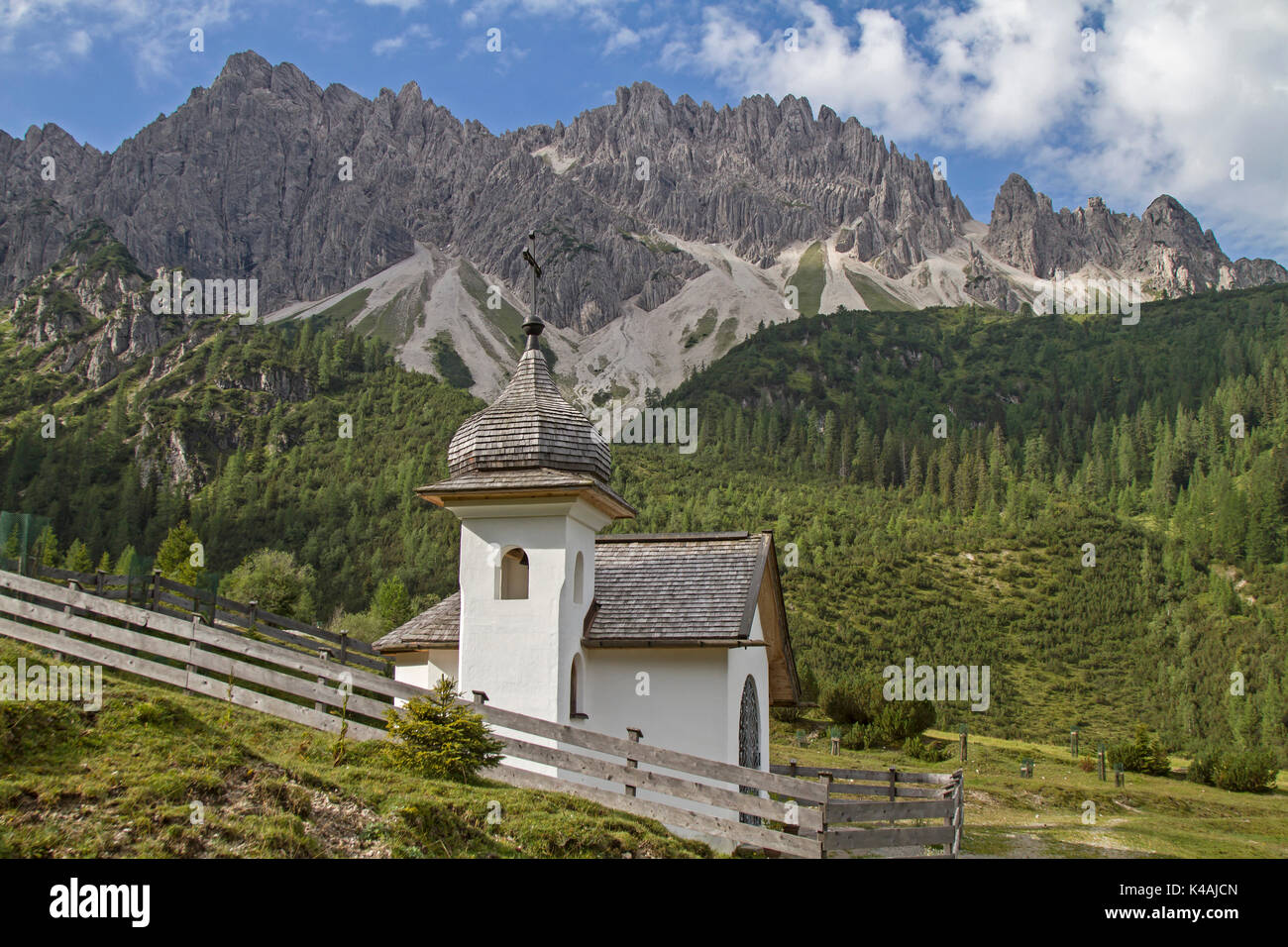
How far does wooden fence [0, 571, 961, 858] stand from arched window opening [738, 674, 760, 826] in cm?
265

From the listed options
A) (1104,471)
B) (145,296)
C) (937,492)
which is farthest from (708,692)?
(145,296)

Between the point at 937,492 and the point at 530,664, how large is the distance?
4718 inches

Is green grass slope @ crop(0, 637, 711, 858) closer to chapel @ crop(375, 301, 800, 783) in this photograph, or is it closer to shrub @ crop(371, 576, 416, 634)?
chapel @ crop(375, 301, 800, 783)

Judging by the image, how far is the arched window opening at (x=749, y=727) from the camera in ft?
62.0

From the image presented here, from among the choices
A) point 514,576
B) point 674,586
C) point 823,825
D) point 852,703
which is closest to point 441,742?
point 823,825

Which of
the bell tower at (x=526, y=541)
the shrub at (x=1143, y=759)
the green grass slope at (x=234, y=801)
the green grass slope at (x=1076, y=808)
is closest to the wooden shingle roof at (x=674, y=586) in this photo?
the bell tower at (x=526, y=541)

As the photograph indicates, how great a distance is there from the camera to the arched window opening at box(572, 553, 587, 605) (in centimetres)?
1730

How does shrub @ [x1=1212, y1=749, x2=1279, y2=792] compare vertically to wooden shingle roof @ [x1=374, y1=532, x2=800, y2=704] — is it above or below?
below

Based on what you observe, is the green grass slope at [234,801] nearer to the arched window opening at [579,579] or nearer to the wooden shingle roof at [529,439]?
the arched window opening at [579,579]

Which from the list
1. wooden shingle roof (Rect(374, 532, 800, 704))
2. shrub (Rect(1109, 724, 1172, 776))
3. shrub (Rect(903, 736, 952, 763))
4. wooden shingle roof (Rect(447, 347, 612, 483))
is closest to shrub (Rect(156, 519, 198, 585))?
shrub (Rect(903, 736, 952, 763))

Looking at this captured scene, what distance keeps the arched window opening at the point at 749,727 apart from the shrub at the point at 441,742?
644 centimetres

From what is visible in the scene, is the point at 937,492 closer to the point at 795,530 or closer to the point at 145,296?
the point at 795,530

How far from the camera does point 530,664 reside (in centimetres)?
1648

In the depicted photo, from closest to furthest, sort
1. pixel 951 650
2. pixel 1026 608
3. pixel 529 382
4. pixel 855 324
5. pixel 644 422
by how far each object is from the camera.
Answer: pixel 529 382 < pixel 951 650 < pixel 1026 608 < pixel 644 422 < pixel 855 324
